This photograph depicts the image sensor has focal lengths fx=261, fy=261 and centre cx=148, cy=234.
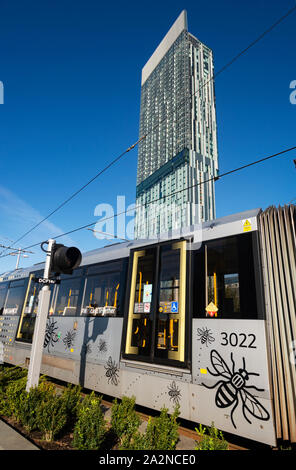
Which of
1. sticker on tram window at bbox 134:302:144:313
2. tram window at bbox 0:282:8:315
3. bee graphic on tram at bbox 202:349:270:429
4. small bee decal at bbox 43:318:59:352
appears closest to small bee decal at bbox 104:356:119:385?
sticker on tram window at bbox 134:302:144:313

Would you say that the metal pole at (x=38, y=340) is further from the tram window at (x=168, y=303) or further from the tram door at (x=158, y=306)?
the tram window at (x=168, y=303)

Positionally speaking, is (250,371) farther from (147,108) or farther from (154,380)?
(147,108)

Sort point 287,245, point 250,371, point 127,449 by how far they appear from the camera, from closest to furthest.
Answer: point 127,449, point 250,371, point 287,245

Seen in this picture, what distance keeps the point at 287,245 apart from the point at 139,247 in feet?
10.4

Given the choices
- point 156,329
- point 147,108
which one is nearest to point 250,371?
point 156,329

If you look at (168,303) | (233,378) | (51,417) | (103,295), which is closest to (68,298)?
(103,295)

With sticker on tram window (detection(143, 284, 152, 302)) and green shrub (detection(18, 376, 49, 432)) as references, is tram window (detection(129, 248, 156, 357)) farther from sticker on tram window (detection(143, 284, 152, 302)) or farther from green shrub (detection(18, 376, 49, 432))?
green shrub (detection(18, 376, 49, 432))

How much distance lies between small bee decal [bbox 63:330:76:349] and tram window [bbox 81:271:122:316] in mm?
684

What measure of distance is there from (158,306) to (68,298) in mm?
3505

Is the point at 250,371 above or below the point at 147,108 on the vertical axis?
below

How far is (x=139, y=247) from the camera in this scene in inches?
245

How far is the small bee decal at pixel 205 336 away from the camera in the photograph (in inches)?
177

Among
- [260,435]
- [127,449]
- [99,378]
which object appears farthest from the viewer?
[99,378]
